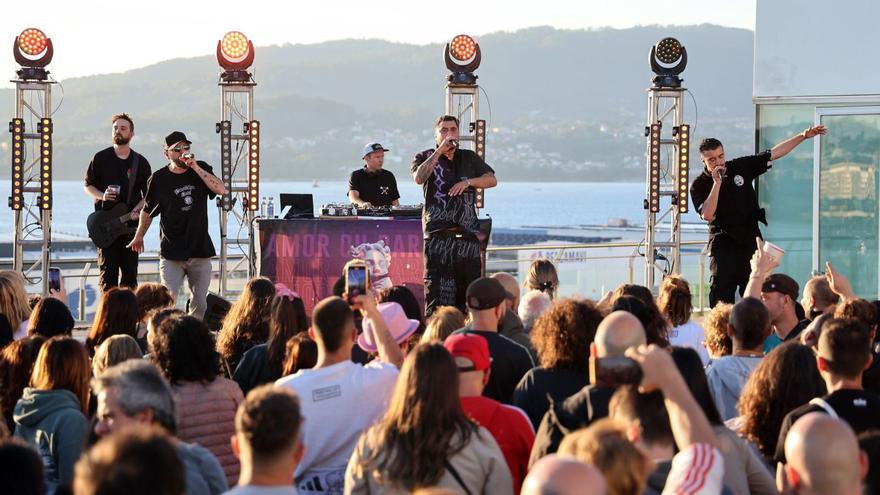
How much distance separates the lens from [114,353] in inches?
197

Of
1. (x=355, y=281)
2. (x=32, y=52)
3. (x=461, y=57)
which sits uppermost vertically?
(x=461, y=57)

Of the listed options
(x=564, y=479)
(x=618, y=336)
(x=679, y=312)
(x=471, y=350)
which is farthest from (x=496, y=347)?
(x=564, y=479)

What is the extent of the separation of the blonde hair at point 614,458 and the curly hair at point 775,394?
4.73 feet

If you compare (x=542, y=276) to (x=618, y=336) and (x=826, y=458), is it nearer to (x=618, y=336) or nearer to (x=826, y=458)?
(x=618, y=336)

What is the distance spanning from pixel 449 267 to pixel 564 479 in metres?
7.48

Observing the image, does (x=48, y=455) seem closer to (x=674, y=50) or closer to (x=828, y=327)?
(x=828, y=327)

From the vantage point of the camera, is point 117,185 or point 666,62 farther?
point 666,62

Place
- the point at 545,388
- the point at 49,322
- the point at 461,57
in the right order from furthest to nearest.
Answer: the point at 461,57 < the point at 49,322 < the point at 545,388

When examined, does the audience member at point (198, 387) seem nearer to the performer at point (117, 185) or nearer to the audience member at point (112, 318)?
the audience member at point (112, 318)

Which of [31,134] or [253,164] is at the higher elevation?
[31,134]

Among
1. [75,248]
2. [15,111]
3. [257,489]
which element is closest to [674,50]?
[15,111]

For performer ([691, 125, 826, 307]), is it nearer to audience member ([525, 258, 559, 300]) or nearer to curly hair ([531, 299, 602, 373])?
audience member ([525, 258, 559, 300])

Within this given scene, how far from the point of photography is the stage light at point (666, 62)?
13.0m

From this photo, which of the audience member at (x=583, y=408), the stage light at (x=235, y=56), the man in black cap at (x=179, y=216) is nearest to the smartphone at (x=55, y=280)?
the man in black cap at (x=179, y=216)
